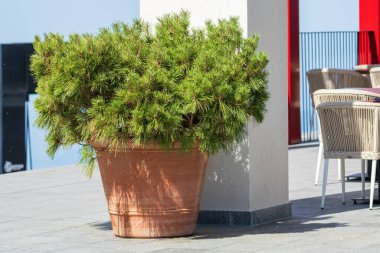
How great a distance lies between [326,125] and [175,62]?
80.4 inches

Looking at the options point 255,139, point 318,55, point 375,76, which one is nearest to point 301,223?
point 255,139

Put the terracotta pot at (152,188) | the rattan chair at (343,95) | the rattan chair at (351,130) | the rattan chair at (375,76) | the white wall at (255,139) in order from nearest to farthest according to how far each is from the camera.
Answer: the terracotta pot at (152,188) < the white wall at (255,139) < the rattan chair at (351,130) < the rattan chair at (343,95) < the rattan chair at (375,76)

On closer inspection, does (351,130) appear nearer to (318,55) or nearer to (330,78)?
(330,78)

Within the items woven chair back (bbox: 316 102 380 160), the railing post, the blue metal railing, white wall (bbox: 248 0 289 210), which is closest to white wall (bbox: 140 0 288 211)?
white wall (bbox: 248 0 289 210)

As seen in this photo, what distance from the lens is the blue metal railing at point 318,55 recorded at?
16.6 m

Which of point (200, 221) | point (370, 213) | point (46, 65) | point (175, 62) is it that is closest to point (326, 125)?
point (370, 213)

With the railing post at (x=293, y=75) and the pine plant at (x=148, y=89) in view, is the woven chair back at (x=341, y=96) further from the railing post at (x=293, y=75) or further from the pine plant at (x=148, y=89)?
the railing post at (x=293, y=75)

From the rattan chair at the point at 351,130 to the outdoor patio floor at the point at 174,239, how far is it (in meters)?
0.45


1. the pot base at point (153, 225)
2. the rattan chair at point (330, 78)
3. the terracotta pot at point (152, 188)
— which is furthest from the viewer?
the rattan chair at point (330, 78)

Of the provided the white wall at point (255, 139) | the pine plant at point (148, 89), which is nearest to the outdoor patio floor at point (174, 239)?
the white wall at point (255, 139)

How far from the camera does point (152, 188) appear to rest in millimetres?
7387

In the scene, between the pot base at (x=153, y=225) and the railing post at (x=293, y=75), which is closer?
the pot base at (x=153, y=225)

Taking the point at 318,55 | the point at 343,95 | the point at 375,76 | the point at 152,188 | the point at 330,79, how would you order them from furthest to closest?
1. the point at 318,55
2. the point at 330,79
3. the point at 375,76
4. the point at 343,95
5. the point at 152,188

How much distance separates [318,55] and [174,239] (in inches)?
407
